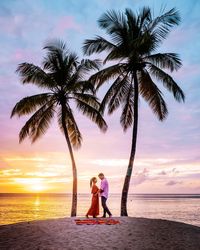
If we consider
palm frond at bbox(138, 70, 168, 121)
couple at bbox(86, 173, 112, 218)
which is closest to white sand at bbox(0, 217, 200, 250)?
couple at bbox(86, 173, 112, 218)

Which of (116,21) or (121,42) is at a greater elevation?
(116,21)

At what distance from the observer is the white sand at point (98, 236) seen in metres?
11.5

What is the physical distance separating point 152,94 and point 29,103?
834 centimetres

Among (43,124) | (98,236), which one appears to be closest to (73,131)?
(43,124)

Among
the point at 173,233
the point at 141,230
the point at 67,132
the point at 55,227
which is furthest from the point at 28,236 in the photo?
the point at 67,132

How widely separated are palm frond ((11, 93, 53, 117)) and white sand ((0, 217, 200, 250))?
33.3ft

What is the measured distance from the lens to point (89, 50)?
75.1ft

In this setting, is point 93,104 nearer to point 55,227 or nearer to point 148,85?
point 148,85

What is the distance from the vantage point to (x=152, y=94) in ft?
74.3

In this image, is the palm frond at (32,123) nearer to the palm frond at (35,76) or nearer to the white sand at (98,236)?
the palm frond at (35,76)

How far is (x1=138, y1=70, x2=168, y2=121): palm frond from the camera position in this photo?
2244cm

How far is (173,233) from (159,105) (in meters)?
10.2

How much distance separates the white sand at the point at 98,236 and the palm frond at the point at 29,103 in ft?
33.3

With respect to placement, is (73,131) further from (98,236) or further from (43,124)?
(98,236)
